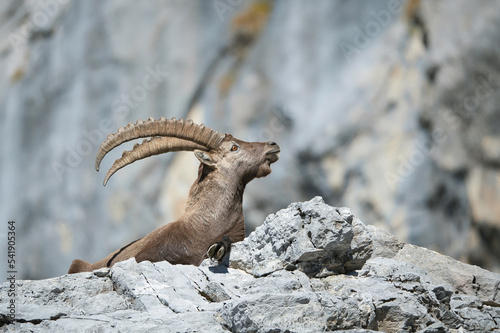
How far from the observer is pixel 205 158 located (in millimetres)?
7895

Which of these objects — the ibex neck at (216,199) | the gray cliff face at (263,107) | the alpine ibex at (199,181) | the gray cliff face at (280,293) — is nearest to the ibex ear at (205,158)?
the alpine ibex at (199,181)

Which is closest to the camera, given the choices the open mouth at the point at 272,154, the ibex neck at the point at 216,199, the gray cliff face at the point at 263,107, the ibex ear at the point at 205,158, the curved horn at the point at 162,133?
the curved horn at the point at 162,133

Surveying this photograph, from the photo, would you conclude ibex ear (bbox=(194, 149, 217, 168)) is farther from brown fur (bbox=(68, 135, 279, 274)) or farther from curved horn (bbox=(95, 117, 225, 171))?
curved horn (bbox=(95, 117, 225, 171))

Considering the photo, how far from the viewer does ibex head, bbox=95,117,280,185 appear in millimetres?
7727

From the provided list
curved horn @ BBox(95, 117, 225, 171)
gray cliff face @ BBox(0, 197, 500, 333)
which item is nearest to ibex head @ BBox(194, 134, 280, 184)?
curved horn @ BBox(95, 117, 225, 171)

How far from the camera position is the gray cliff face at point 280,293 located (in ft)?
13.6

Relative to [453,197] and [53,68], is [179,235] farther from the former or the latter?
[53,68]

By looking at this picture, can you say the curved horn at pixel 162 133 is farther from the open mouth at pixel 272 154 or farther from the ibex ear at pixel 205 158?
the open mouth at pixel 272 154

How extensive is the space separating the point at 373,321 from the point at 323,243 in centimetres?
107

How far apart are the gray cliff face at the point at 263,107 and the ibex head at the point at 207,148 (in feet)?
18.5

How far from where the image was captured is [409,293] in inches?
189

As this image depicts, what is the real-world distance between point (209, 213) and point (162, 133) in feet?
3.77

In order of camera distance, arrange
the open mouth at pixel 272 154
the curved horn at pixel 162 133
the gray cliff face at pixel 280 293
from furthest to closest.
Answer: the open mouth at pixel 272 154, the curved horn at pixel 162 133, the gray cliff face at pixel 280 293

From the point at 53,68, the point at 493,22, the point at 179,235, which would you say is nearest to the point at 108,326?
the point at 179,235
